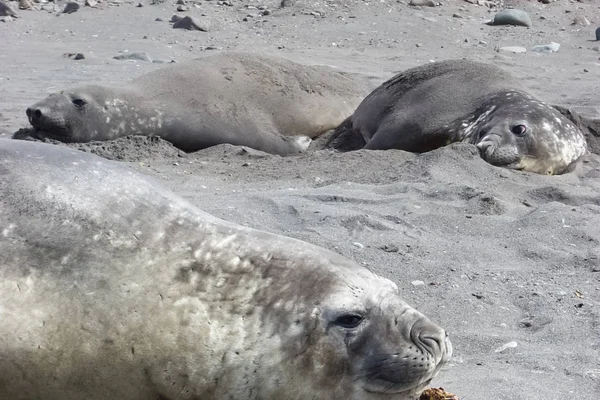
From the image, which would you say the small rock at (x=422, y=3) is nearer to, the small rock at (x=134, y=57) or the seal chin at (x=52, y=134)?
the small rock at (x=134, y=57)

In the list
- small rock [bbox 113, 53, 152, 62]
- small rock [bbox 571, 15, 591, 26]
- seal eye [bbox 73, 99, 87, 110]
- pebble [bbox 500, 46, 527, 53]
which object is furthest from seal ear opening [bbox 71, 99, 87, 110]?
small rock [bbox 571, 15, 591, 26]

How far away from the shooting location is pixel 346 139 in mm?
8078

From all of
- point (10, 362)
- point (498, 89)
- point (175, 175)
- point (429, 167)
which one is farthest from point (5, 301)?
point (498, 89)

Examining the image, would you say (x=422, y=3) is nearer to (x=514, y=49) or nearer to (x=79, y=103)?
(x=514, y=49)

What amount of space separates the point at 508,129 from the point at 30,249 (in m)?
5.02

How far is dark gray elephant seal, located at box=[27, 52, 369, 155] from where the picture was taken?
7.54 m

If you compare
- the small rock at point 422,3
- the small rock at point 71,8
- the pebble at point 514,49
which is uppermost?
the pebble at point 514,49

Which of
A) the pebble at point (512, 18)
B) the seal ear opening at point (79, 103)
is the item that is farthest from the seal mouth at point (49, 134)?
the pebble at point (512, 18)

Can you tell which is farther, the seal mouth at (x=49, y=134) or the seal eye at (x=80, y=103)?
the seal eye at (x=80, y=103)

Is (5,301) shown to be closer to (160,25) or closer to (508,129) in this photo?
(508,129)

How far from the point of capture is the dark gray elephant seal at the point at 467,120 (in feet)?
23.2

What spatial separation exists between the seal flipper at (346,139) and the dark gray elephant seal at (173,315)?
507 centimetres

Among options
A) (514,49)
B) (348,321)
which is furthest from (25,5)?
(348,321)

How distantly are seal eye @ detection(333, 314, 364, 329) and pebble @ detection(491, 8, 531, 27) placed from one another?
40.7ft
